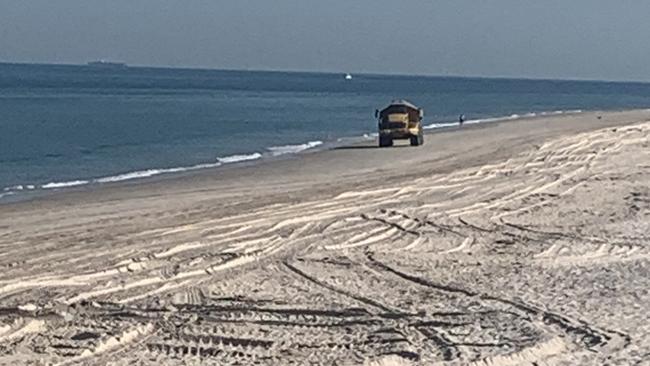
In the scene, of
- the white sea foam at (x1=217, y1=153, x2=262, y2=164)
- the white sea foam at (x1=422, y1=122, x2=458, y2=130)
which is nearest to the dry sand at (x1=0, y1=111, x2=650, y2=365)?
the white sea foam at (x1=217, y1=153, x2=262, y2=164)

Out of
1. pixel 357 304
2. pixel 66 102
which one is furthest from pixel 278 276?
pixel 66 102

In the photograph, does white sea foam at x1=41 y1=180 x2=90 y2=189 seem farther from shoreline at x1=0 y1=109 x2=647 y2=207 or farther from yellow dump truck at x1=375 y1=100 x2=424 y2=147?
yellow dump truck at x1=375 y1=100 x2=424 y2=147

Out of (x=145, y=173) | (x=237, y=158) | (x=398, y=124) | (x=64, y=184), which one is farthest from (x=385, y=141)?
(x=64, y=184)

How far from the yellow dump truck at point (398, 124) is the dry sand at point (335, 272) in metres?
12.8

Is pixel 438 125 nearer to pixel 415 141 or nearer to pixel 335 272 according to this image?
pixel 415 141

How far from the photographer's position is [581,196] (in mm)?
23375

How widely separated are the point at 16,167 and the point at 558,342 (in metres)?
24.3

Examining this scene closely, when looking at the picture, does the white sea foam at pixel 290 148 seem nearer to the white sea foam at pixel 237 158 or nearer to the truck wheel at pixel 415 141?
the white sea foam at pixel 237 158

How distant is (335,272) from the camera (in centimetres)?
1499

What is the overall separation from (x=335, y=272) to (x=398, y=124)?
2574cm

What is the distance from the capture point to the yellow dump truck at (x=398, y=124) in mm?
40531

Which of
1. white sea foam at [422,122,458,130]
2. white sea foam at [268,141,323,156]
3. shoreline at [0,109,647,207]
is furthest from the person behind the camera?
white sea foam at [422,122,458,130]

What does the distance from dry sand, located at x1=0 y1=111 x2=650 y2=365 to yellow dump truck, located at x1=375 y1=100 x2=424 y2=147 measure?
41.9ft

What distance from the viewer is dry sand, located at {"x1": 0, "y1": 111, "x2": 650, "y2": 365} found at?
Result: 11.0 metres
